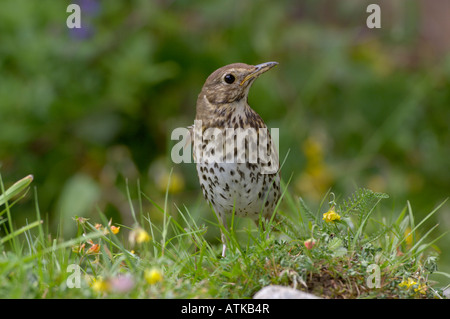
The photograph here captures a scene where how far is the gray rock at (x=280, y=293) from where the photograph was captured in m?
2.82

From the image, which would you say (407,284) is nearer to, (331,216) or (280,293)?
(331,216)

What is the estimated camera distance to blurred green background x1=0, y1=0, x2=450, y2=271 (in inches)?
242

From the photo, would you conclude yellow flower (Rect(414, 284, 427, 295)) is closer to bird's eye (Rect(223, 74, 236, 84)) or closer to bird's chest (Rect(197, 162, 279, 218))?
bird's chest (Rect(197, 162, 279, 218))

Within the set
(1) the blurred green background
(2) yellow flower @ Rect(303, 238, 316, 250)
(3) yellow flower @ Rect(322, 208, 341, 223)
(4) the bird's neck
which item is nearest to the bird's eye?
(4) the bird's neck

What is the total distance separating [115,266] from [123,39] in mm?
3775

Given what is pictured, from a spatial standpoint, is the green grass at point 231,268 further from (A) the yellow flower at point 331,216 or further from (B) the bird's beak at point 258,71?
(B) the bird's beak at point 258,71

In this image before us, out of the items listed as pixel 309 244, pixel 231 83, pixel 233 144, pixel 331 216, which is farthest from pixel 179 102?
pixel 309 244

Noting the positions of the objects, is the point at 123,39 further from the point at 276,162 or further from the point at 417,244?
the point at 417,244

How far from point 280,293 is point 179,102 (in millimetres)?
4070

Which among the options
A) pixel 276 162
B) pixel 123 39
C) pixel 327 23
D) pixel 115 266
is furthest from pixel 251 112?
pixel 327 23

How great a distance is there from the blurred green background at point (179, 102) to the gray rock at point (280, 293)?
2872 millimetres

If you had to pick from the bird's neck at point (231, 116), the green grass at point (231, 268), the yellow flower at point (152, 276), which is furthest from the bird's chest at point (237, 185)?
the yellow flower at point (152, 276)

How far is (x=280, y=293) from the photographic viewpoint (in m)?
2.83
